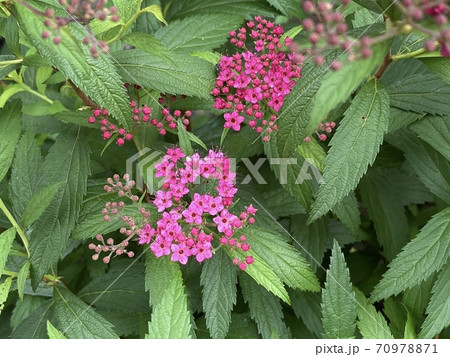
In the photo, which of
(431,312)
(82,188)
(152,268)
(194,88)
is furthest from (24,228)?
(431,312)

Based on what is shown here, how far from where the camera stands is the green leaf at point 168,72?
1.71 m

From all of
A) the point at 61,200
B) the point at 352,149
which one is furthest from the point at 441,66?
the point at 61,200

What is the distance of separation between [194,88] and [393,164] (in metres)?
1.08

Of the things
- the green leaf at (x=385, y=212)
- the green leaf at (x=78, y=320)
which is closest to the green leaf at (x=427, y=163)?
the green leaf at (x=385, y=212)

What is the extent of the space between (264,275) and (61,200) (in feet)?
2.12

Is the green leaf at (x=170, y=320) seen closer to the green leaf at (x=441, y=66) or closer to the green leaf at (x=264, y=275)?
the green leaf at (x=264, y=275)

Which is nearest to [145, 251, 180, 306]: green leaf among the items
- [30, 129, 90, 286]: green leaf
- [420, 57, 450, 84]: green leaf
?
[30, 129, 90, 286]: green leaf

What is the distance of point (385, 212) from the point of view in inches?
88.6

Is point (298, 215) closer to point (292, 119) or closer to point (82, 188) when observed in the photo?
point (292, 119)

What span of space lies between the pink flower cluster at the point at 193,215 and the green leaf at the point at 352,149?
23 cm

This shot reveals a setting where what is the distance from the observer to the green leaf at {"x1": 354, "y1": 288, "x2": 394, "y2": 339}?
1718 millimetres

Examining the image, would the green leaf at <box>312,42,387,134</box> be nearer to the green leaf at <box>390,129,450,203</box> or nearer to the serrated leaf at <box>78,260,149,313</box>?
the green leaf at <box>390,129,450,203</box>
